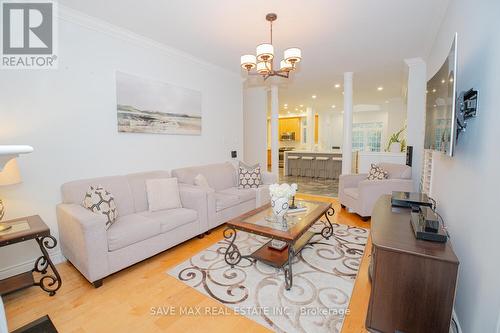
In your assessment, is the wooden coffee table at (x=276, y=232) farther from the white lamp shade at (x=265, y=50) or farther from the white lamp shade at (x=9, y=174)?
the white lamp shade at (x=9, y=174)

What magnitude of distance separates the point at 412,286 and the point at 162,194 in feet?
8.54

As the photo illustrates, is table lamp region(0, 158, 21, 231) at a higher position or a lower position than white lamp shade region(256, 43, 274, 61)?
lower

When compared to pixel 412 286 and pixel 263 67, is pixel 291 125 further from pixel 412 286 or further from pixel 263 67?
pixel 412 286

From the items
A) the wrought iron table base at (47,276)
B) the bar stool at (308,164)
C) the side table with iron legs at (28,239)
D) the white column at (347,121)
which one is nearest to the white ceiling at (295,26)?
the white column at (347,121)

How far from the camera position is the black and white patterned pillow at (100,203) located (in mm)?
2312

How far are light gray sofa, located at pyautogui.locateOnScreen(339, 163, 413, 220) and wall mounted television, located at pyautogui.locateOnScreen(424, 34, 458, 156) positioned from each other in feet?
4.69

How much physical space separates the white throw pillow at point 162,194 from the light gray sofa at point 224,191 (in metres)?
0.35

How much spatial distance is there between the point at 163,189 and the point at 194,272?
114 cm

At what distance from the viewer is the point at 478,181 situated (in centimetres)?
147

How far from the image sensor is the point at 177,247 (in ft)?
9.57

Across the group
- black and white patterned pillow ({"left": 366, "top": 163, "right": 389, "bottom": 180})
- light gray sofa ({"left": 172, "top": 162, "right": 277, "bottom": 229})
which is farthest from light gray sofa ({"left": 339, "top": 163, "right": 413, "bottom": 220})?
light gray sofa ({"left": 172, "top": 162, "right": 277, "bottom": 229})

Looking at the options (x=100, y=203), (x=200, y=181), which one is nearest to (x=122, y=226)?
(x=100, y=203)

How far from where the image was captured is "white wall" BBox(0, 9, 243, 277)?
7.54 ft

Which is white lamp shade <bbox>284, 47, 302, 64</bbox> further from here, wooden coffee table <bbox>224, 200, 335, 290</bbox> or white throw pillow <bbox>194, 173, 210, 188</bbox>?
white throw pillow <bbox>194, 173, 210, 188</bbox>
